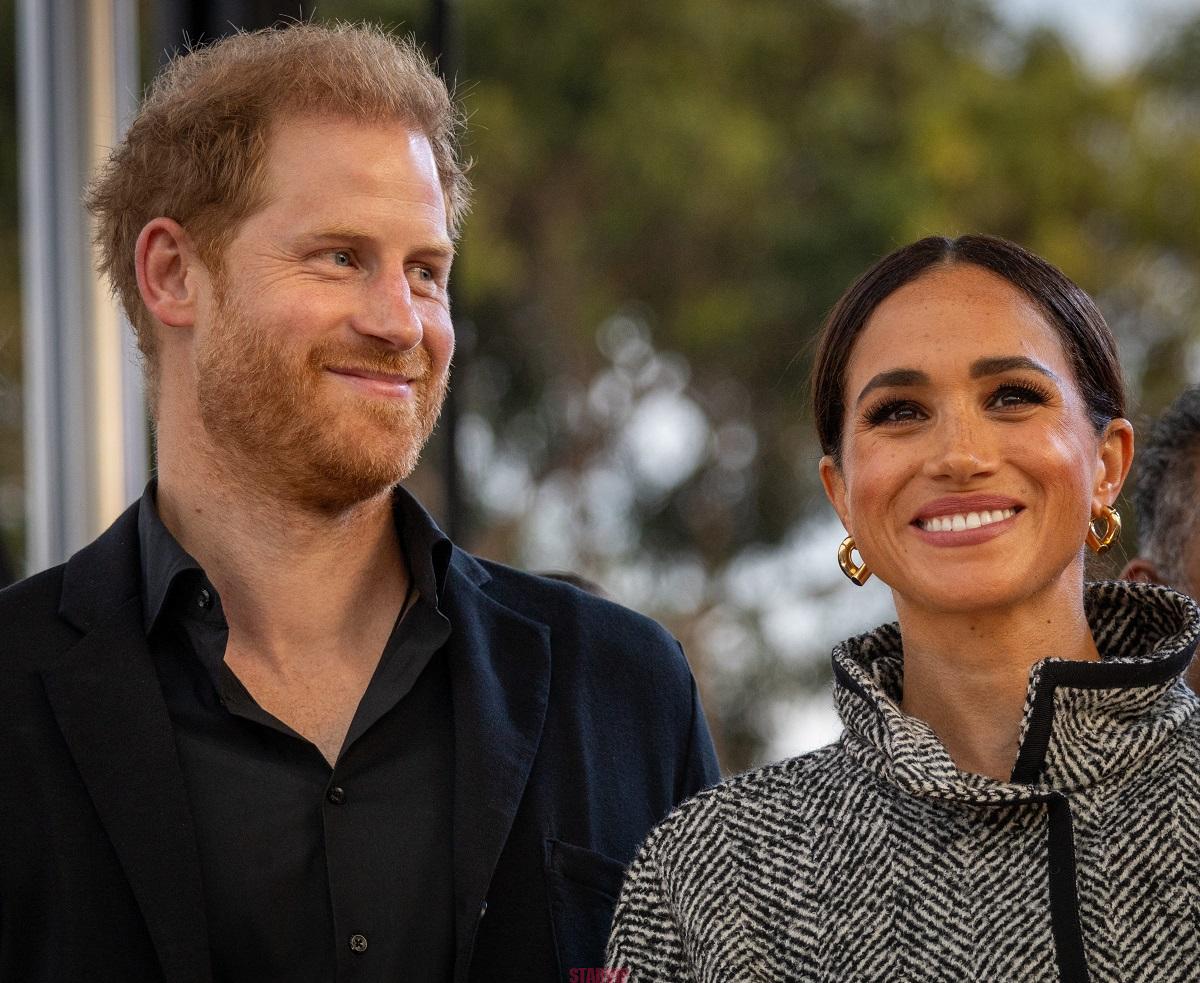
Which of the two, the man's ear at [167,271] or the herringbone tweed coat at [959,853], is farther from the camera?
the man's ear at [167,271]

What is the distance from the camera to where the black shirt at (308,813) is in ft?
5.96

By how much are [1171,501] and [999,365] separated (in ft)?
2.80

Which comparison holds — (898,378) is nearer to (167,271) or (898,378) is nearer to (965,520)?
(965,520)

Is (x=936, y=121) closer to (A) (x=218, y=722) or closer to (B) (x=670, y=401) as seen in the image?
(B) (x=670, y=401)

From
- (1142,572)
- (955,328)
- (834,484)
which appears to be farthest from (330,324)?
(1142,572)

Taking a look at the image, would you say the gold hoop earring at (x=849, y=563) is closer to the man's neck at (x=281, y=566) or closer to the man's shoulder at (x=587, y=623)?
the man's shoulder at (x=587, y=623)

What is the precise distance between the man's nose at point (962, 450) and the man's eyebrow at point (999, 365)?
0.15 feet

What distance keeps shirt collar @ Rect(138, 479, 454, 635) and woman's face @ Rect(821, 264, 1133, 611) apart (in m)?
0.53

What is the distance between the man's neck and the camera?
80.4 inches

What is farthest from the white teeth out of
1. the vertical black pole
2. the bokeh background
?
the bokeh background

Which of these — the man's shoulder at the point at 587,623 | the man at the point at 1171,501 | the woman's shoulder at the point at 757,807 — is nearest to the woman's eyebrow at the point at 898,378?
the woman's shoulder at the point at 757,807

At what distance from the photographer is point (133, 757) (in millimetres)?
1846

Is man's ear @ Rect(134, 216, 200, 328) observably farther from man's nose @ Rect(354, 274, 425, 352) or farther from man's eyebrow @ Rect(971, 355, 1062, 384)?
man's eyebrow @ Rect(971, 355, 1062, 384)

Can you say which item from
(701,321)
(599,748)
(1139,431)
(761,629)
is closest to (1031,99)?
Answer: (701,321)
